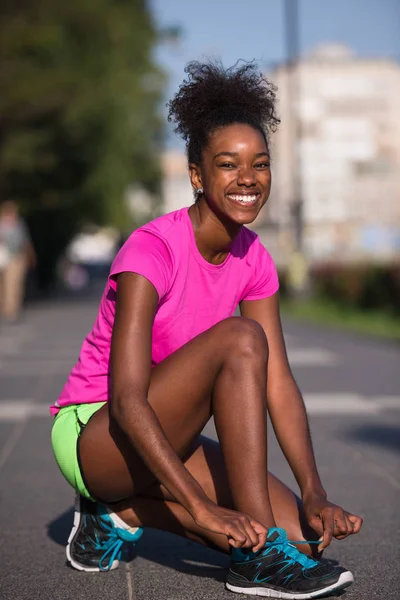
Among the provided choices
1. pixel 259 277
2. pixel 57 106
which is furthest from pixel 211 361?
pixel 57 106

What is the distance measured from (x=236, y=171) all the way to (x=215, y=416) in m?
0.75

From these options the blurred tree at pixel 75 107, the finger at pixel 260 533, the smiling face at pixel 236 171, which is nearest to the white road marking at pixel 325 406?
the smiling face at pixel 236 171

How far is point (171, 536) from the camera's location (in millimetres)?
4297

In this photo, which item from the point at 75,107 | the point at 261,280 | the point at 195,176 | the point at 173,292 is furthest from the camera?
the point at 75,107

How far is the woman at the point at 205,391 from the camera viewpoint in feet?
10.4

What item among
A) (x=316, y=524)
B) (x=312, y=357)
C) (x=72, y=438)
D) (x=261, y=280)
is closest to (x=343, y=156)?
(x=312, y=357)

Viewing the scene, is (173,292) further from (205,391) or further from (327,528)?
(327,528)

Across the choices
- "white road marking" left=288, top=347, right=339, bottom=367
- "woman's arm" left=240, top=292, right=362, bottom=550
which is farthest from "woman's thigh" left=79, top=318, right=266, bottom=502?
"white road marking" left=288, top=347, right=339, bottom=367

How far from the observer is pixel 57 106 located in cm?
2425

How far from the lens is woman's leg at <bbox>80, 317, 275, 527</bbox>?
320 cm

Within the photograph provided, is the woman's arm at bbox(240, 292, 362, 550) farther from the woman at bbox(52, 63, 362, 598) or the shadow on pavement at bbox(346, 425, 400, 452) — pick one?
the shadow on pavement at bbox(346, 425, 400, 452)

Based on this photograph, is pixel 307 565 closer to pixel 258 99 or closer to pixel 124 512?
pixel 124 512

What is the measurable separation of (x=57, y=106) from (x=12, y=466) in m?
19.1

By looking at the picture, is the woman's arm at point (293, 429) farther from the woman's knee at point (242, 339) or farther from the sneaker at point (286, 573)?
the woman's knee at point (242, 339)
